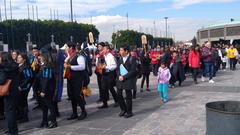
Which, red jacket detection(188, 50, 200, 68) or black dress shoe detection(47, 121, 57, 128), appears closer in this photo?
black dress shoe detection(47, 121, 57, 128)

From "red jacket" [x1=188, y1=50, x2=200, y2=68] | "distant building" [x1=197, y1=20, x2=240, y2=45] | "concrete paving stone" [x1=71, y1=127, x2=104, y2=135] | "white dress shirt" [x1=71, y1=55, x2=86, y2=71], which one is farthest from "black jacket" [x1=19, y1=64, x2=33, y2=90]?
"distant building" [x1=197, y1=20, x2=240, y2=45]

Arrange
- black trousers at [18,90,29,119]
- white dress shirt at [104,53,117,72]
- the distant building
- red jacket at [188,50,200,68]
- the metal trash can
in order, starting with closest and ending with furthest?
the metal trash can < black trousers at [18,90,29,119] < white dress shirt at [104,53,117,72] < red jacket at [188,50,200,68] < the distant building

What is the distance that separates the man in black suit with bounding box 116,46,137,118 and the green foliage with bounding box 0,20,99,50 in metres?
57.1

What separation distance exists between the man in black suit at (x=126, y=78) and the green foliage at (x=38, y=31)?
187ft

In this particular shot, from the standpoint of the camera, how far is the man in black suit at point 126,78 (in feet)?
28.9

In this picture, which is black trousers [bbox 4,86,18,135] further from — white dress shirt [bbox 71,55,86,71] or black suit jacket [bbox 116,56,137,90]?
black suit jacket [bbox 116,56,137,90]

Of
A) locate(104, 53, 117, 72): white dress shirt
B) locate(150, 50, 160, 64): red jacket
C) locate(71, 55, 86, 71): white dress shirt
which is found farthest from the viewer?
locate(150, 50, 160, 64): red jacket

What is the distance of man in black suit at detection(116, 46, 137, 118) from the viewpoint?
8805mm

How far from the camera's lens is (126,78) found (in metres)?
8.82

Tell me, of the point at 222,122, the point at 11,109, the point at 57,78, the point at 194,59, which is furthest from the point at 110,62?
the point at 194,59

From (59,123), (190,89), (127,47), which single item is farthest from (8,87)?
(190,89)

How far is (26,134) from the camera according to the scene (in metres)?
7.61

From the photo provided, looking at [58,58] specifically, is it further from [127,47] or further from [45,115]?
[127,47]

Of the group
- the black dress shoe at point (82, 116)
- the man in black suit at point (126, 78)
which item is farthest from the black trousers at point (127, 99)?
the black dress shoe at point (82, 116)
